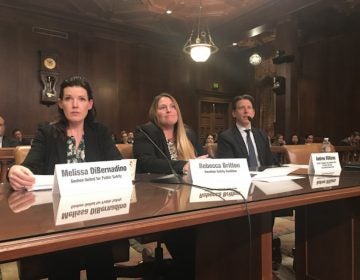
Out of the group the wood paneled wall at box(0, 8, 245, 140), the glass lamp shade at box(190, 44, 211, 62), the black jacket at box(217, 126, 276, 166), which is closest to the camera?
the black jacket at box(217, 126, 276, 166)

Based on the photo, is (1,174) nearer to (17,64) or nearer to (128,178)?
(128,178)

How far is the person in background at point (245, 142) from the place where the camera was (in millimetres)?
2254

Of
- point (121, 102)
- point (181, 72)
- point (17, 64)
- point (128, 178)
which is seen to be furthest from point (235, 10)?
point (128, 178)

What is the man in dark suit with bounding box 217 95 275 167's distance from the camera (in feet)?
7.41

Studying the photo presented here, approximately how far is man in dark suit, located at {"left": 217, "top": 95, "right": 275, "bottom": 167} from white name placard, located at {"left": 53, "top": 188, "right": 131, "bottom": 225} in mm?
1375

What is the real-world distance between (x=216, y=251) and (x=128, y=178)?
0.37 m

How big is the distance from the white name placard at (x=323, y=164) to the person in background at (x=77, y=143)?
3.00 feet

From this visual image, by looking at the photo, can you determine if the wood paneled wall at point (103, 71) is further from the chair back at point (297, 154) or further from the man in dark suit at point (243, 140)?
the chair back at point (297, 154)

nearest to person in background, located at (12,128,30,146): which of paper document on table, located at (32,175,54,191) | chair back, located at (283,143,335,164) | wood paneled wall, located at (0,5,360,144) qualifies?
wood paneled wall, located at (0,5,360,144)

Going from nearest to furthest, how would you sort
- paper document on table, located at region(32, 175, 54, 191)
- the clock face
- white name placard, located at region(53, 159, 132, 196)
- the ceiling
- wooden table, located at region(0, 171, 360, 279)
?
wooden table, located at region(0, 171, 360, 279) → white name placard, located at region(53, 159, 132, 196) → paper document on table, located at region(32, 175, 54, 191) → the ceiling → the clock face

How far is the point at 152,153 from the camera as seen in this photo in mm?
1932

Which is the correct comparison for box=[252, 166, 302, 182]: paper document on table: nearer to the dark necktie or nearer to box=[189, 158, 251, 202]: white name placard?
box=[189, 158, 251, 202]: white name placard

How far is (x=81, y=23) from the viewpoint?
283 inches

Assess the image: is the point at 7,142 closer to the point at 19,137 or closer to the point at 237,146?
the point at 19,137
